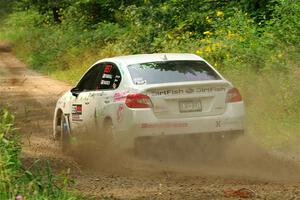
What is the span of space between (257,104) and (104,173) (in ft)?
15.1

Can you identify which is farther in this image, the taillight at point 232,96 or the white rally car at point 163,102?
the taillight at point 232,96

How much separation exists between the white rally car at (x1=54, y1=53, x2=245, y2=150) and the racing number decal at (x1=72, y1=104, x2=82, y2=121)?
715 millimetres

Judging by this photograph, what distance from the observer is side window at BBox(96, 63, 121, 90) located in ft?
30.3

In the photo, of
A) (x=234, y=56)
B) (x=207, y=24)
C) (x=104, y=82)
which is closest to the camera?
(x=104, y=82)

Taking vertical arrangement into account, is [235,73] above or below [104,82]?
below

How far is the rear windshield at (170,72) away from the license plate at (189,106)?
37 cm

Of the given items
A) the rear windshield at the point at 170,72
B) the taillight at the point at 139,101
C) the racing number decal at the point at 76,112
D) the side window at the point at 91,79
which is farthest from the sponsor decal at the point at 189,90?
the racing number decal at the point at 76,112

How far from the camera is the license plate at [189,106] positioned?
27.8 feet

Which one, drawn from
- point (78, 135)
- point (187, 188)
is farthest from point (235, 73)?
point (187, 188)

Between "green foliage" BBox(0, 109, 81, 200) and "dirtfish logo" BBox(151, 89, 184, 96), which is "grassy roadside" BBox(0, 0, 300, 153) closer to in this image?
"dirtfish logo" BBox(151, 89, 184, 96)

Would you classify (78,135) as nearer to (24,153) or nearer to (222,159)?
(24,153)

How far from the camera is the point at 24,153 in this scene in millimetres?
10047

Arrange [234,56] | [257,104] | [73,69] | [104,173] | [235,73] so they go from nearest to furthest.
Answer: [104,173]
[257,104]
[235,73]
[234,56]
[73,69]

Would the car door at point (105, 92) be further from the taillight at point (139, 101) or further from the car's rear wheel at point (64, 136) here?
the car's rear wheel at point (64, 136)
